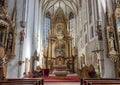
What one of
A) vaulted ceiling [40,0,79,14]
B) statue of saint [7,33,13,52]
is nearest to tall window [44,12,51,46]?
vaulted ceiling [40,0,79,14]

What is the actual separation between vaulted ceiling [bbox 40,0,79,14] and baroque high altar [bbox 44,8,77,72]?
4.14 ft

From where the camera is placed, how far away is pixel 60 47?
22828 millimetres

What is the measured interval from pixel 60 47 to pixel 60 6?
753 centimetres

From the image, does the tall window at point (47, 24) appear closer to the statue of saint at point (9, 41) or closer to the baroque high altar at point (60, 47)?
the baroque high altar at point (60, 47)

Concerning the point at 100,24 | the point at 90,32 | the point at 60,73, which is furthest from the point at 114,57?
the point at 90,32

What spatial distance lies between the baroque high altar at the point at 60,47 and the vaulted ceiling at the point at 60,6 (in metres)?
1.26

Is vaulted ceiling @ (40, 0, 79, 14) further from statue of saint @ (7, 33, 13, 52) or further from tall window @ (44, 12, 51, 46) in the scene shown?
statue of saint @ (7, 33, 13, 52)

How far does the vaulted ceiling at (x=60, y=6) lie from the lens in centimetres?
2300

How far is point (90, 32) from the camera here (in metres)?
14.6

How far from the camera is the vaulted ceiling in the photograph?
75.5 ft

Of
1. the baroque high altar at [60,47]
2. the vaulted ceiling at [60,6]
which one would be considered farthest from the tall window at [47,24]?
the vaulted ceiling at [60,6]

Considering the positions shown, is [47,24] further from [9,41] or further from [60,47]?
[9,41]

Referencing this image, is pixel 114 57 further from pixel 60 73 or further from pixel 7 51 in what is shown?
pixel 7 51

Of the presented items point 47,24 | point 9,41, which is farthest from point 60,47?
point 9,41
